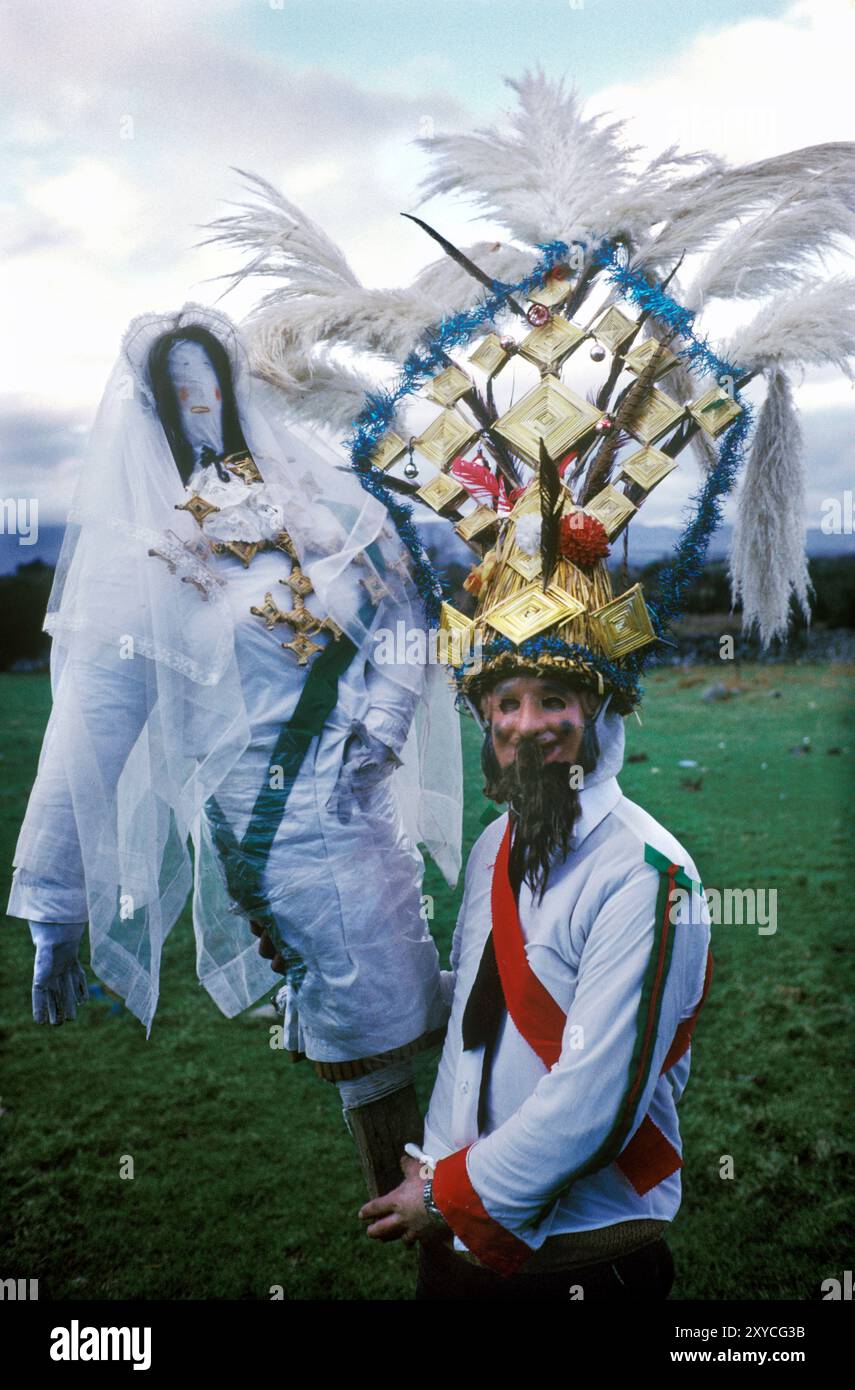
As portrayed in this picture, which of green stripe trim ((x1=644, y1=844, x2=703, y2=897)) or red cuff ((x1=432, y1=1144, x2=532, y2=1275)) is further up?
green stripe trim ((x1=644, y1=844, x2=703, y2=897))

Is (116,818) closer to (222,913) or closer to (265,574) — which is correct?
(222,913)

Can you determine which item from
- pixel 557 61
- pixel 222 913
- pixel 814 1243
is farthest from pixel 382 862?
pixel 557 61

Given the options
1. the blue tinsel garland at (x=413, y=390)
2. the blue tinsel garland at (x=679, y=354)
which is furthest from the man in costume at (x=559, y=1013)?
the blue tinsel garland at (x=413, y=390)

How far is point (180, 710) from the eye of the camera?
74.0 inches

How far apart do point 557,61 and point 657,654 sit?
1.24 meters

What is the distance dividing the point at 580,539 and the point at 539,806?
431mm

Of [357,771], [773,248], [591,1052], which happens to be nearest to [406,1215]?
[591,1052]

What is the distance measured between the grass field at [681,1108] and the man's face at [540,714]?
1.71ft

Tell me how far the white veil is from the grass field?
1.80 feet

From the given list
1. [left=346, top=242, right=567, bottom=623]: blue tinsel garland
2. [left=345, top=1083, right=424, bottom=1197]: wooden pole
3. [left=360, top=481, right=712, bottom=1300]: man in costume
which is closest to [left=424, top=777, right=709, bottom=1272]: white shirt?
[left=360, top=481, right=712, bottom=1300]: man in costume

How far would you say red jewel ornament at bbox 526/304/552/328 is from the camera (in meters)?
1.74

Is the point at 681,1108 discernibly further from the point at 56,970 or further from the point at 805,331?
the point at 805,331

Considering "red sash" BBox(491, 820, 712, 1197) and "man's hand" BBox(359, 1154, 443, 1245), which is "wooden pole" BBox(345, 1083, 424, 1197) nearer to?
"man's hand" BBox(359, 1154, 443, 1245)
